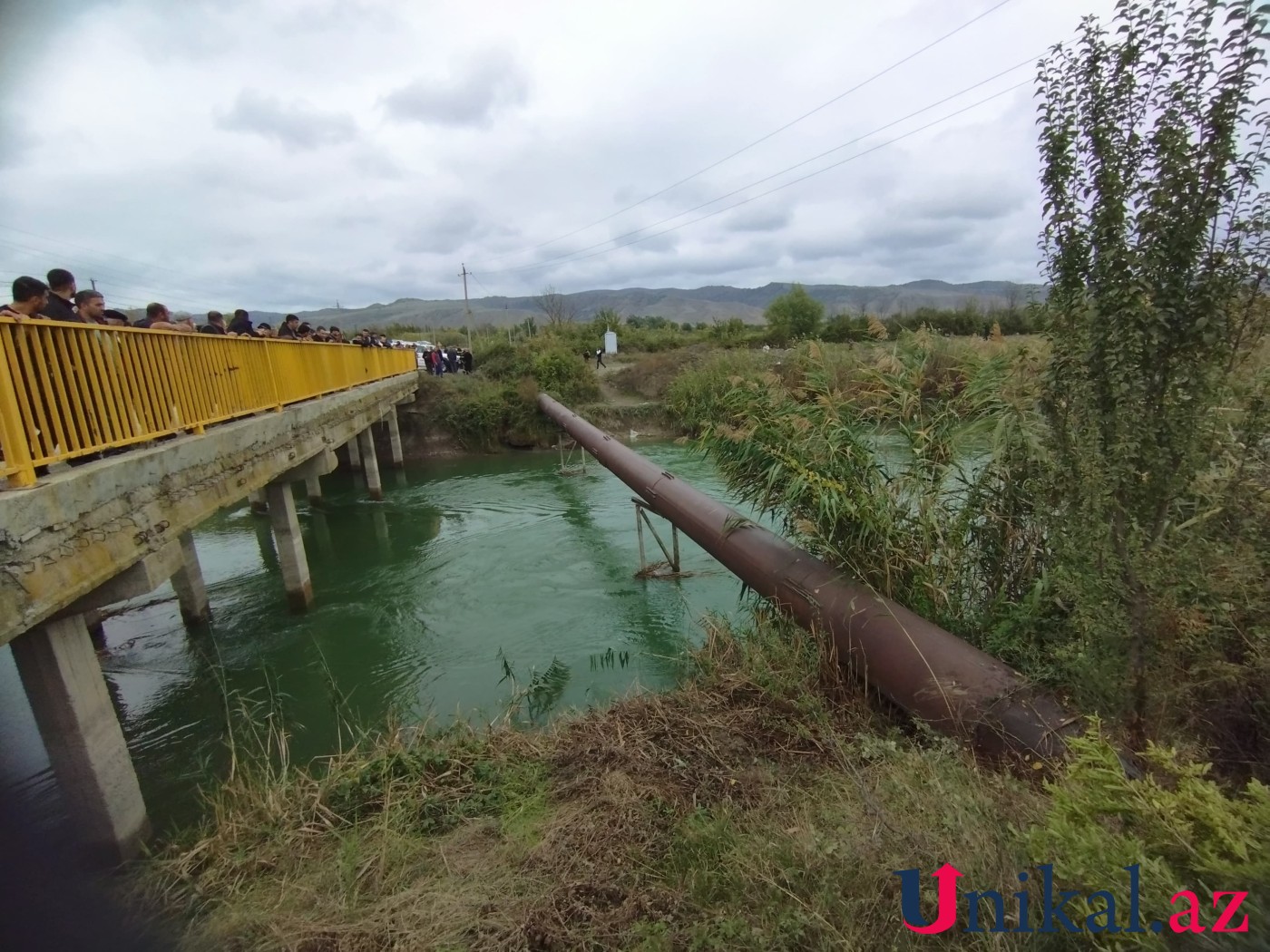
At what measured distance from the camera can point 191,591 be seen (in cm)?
877

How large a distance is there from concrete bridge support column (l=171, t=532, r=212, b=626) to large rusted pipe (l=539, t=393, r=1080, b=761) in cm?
775

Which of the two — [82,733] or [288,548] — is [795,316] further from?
[82,733]

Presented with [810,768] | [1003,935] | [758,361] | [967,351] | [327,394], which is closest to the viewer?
[1003,935]

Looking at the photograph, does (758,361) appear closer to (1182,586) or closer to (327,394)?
(327,394)

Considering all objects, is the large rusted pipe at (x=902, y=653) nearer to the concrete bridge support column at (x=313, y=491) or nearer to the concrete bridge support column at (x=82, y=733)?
the concrete bridge support column at (x=82, y=733)

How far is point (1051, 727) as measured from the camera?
119 inches

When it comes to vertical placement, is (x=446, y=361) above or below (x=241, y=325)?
below

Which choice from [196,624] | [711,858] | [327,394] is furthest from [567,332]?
[711,858]

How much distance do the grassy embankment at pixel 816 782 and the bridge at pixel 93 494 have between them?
1030 mm

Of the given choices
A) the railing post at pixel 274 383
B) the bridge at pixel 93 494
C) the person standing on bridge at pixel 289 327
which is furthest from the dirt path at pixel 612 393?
the bridge at pixel 93 494

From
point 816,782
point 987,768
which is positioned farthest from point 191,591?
point 987,768

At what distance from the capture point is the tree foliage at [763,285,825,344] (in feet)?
127

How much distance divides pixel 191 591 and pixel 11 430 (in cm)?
644

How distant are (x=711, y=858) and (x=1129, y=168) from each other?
3.71 m
